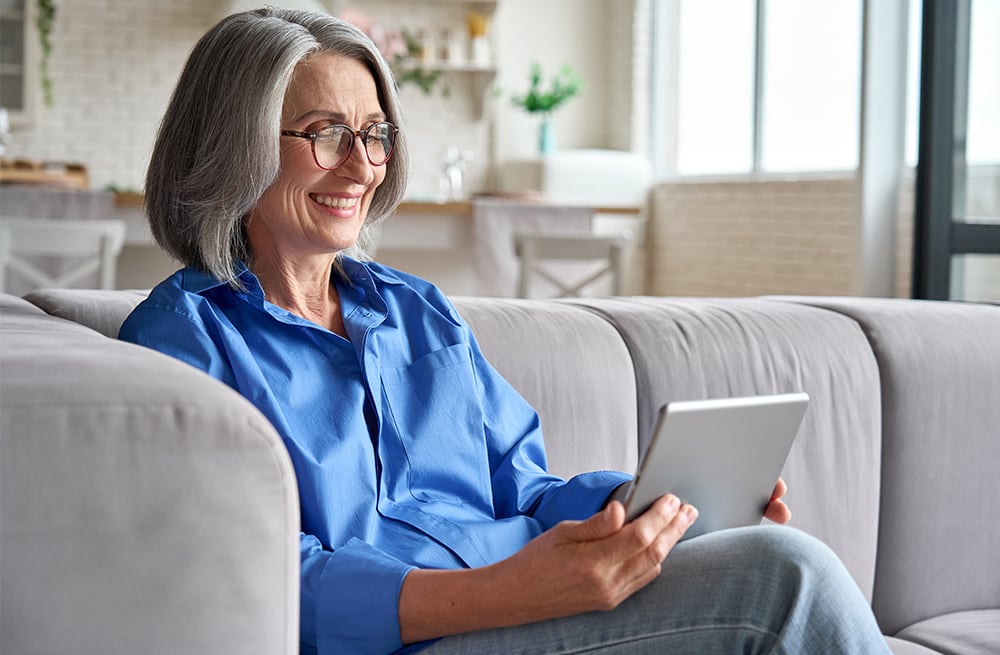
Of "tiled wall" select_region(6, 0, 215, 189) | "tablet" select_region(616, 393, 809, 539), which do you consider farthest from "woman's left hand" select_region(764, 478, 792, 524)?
"tiled wall" select_region(6, 0, 215, 189)

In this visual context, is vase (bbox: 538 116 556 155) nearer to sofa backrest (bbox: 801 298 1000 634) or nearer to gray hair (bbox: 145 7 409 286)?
sofa backrest (bbox: 801 298 1000 634)

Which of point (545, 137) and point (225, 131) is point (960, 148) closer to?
point (225, 131)

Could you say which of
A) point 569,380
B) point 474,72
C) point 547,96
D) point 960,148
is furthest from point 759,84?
point 569,380

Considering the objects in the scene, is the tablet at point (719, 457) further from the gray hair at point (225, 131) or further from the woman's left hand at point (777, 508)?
the gray hair at point (225, 131)

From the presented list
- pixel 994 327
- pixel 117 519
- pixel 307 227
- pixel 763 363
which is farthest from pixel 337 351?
pixel 994 327

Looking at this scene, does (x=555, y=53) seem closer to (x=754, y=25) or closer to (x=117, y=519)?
(x=754, y=25)

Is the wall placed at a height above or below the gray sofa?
above

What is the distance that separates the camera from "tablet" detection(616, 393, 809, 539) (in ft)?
3.70

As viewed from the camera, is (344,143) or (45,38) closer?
(344,143)

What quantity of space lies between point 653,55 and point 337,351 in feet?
22.9

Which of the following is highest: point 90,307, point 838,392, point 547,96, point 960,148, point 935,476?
point 547,96

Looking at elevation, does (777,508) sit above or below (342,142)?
below

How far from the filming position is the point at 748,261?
6.91 m

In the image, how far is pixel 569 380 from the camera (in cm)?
182
